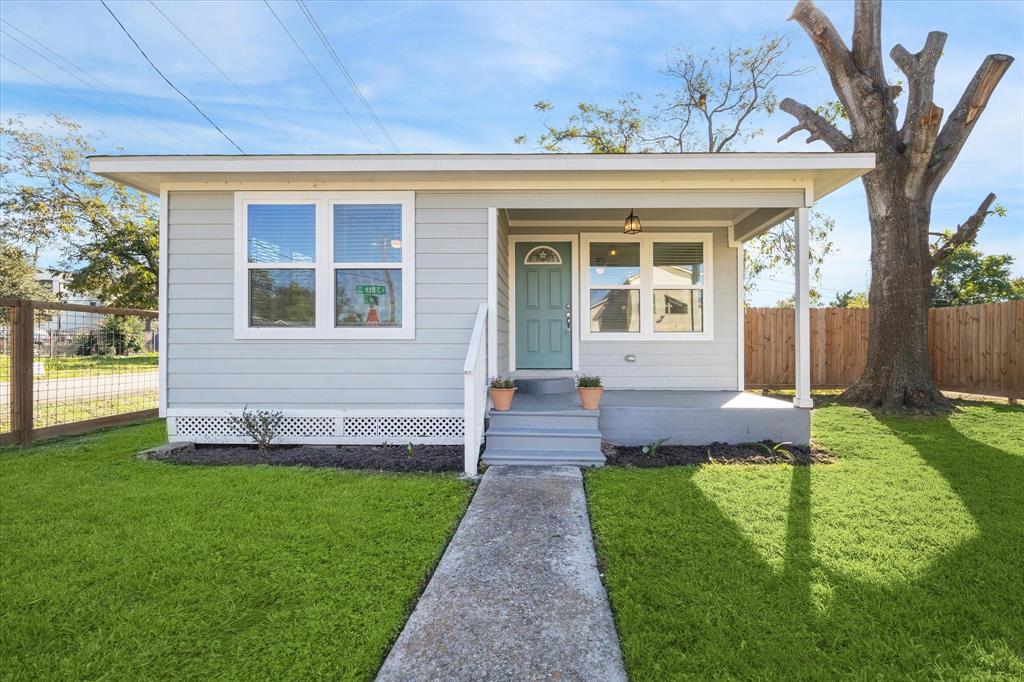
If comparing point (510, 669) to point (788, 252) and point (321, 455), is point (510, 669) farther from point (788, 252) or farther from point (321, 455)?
point (788, 252)

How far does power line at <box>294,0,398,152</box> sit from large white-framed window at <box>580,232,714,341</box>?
795 centimetres

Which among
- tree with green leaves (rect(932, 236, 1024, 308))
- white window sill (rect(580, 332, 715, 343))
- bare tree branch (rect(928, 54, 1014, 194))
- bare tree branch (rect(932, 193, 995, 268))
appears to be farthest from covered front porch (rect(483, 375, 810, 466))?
tree with green leaves (rect(932, 236, 1024, 308))

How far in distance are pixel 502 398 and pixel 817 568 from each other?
296 centimetres

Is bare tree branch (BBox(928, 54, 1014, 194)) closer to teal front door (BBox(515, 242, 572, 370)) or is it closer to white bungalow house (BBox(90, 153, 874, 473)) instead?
white bungalow house (BBox(90, 153, 874, 473))

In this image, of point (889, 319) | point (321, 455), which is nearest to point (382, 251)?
point (321, 455)

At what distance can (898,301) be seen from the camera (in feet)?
24.0

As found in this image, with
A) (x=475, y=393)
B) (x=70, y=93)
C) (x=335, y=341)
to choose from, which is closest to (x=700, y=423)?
(x=475, y=393)

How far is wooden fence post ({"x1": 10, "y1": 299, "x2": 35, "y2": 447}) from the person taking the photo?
5.01 metres

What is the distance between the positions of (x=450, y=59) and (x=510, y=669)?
12511mm

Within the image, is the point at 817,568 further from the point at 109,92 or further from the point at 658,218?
the point at 109,92

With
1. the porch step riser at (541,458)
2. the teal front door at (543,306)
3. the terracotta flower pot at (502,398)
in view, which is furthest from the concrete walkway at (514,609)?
the teal front door at (543,306)

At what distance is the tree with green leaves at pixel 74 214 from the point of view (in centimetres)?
1537

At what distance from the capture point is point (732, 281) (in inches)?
266

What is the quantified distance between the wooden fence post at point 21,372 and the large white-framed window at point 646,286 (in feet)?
20.4
